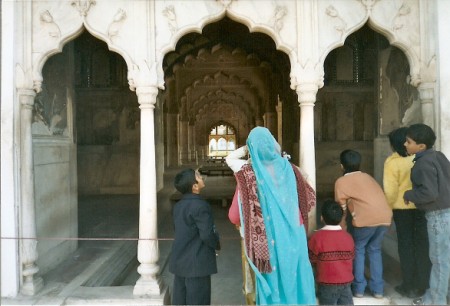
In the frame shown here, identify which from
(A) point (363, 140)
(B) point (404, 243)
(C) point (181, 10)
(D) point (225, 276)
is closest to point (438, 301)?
(B) point (404, 243)

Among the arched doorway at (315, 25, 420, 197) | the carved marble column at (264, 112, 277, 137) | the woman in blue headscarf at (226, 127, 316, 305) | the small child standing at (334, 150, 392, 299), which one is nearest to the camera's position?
the woman in blue headscarf at (226, 127, 316, 305)

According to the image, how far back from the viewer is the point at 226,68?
16.7m

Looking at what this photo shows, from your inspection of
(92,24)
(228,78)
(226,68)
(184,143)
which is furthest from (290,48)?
(184,143)

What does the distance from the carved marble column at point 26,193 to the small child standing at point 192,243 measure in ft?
5.84

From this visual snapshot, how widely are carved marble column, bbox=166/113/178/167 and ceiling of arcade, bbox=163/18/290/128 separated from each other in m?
0.42

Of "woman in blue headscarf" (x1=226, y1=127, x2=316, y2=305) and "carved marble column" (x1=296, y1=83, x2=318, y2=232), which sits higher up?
"carved marble column" (x1=296, y1=83, x2=318, y2=232)

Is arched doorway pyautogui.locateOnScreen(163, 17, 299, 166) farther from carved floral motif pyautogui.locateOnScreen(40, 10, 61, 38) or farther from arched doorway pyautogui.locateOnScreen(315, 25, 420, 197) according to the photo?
carved floral motif pyautogui.locateOnScreen(40, 10, 61, 38)

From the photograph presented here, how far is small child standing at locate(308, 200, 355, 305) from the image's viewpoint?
10.9 feet

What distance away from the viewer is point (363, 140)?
1097cm

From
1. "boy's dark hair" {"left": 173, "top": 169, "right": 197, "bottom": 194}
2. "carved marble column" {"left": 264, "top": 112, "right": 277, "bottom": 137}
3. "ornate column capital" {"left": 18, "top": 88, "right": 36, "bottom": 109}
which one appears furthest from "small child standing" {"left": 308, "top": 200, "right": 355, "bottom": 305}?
"carved marble column" {"left": 264, "top": 112, "right": 277, "bottom": 137}

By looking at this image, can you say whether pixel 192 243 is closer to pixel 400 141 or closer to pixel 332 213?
pixel 332 213

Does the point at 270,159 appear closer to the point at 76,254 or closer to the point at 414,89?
the point at 414,89

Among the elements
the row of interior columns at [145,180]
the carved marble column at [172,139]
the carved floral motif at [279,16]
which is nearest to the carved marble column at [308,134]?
the row of interior columns at [145,180]

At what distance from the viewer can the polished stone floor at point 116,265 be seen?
4.07m
